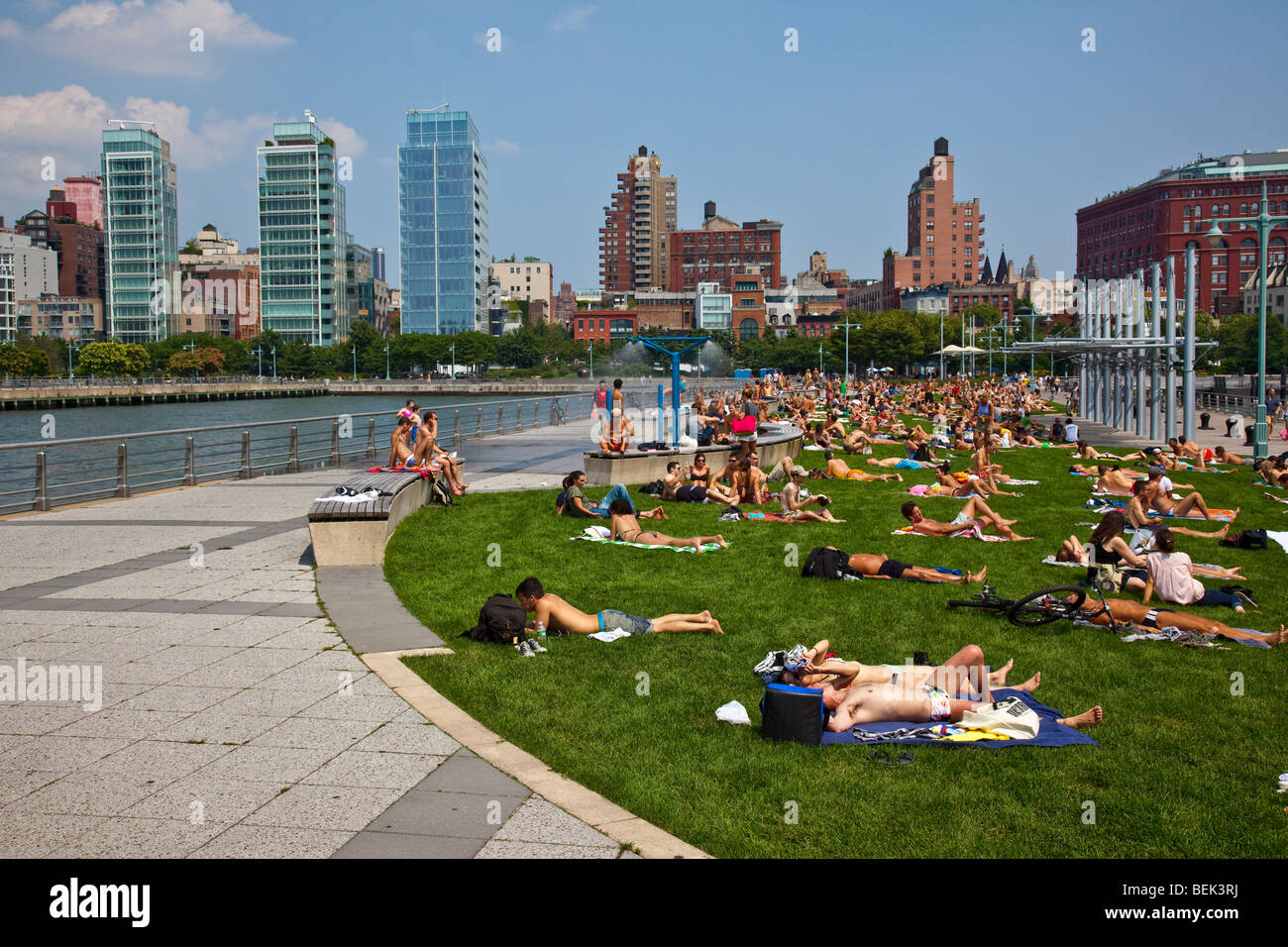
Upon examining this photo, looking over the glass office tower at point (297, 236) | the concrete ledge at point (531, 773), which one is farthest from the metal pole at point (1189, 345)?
the glass office tower at point (297, 236)

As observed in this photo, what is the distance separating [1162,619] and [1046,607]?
100cm

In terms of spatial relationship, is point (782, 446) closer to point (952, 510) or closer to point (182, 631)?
point (952, 510)

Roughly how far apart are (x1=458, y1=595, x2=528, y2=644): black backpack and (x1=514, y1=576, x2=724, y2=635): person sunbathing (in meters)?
0.19

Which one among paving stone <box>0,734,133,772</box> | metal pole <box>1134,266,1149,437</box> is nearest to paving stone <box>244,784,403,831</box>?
paving stone <box>0,734,133,772</box>

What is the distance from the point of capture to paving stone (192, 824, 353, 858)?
4.82 meters

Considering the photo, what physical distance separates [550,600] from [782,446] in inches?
666

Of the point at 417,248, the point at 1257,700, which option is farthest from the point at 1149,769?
the point at 417,248

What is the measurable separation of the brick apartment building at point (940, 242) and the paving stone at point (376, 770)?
182208mm

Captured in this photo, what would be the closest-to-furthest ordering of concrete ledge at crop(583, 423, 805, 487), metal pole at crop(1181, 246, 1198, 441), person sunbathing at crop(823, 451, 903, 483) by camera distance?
concrete ledge at crop(583, 423, 805, 487) → person sunbathing at crop(823, 451, 903, 483) → metal pole at crop(1181, 246, 1198, 441)

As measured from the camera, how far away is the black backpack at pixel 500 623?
858 cm

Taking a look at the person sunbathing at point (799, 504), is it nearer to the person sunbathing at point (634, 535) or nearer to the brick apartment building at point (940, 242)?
the person sunbathing at point (634, 535)

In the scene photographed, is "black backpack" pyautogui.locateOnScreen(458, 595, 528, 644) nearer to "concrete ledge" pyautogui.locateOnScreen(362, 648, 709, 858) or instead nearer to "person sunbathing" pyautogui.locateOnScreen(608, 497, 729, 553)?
"concrete ledge" pyautogui.locateOnScreen(362, 648, 709, 858)

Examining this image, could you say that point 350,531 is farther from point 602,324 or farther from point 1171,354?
point 602,324

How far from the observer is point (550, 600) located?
29.5 ft
